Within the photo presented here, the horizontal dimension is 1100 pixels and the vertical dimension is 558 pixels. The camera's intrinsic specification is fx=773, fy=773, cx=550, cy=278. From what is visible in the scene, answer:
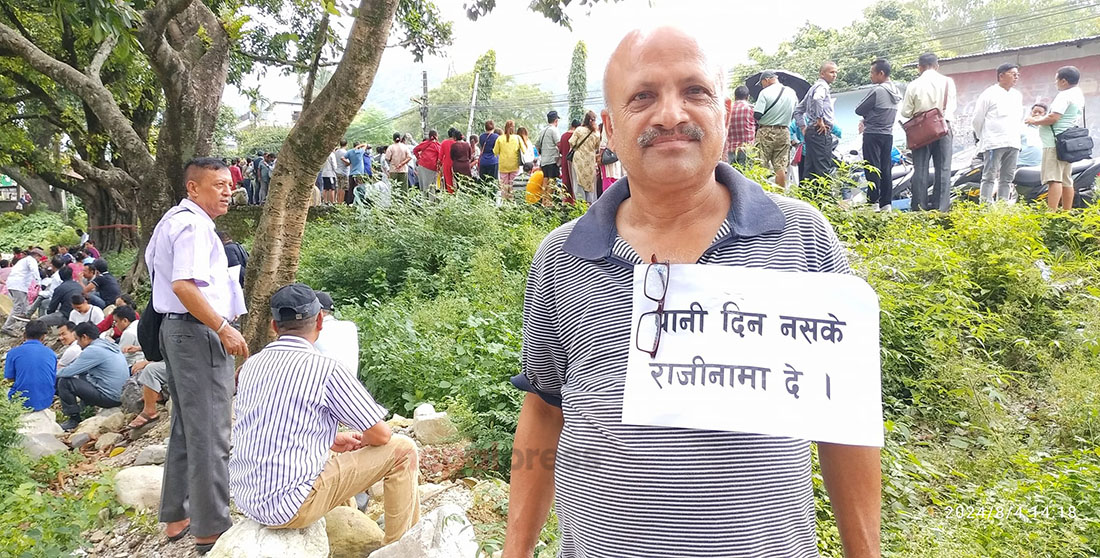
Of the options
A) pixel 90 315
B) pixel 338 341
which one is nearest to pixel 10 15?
pixel 90 315

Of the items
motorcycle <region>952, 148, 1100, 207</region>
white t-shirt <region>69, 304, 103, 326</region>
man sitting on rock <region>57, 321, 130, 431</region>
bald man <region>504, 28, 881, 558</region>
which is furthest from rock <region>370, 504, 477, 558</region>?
white t-shirt <region>69, 304, 103, 326</region>

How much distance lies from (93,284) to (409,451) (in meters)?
12.5

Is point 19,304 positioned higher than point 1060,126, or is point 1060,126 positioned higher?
point 1060,126

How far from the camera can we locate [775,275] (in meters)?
1.50

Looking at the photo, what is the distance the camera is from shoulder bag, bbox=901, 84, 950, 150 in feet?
25.1

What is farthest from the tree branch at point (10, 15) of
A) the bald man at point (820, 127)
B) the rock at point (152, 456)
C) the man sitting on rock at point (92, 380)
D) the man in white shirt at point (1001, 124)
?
the man in white shirt at point (1001, 124)

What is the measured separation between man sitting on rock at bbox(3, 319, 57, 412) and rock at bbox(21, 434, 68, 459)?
106 cm

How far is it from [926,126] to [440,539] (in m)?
6.71

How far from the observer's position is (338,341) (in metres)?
5.50

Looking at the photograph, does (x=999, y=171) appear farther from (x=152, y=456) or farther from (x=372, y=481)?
(x=152, y=456)

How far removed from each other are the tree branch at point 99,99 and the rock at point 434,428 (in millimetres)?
5649

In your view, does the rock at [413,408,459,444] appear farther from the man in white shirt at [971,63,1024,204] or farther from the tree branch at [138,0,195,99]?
the man in white shirt at [971,63,1024,204]

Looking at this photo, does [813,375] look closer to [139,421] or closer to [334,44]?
[139,421]

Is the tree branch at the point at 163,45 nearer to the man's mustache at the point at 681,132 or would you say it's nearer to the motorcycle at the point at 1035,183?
the man's mustache at the point at 681,132
